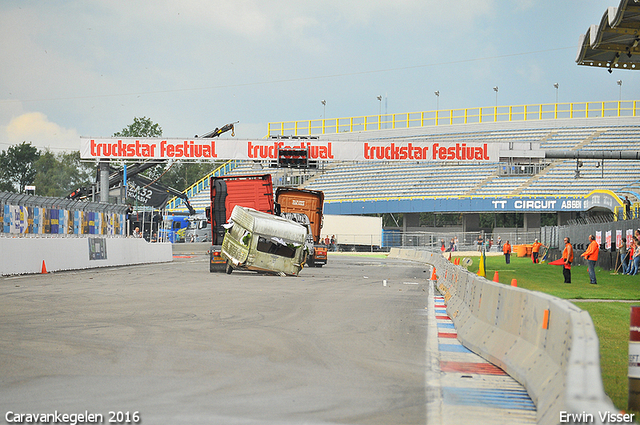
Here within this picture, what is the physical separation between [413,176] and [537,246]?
25632mm

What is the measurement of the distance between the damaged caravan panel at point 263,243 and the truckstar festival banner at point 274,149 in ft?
55.2

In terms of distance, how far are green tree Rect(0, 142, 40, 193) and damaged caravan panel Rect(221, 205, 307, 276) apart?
94858 millimetres

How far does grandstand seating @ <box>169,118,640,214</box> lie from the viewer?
6262 cm

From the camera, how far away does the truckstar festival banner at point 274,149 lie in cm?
4247

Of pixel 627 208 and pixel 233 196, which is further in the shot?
pixel 627 208

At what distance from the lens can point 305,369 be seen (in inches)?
307


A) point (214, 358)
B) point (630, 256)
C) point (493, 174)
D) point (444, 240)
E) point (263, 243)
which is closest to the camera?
point (214, 358)

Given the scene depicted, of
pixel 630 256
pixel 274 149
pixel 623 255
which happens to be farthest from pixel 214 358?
pixel 274 149

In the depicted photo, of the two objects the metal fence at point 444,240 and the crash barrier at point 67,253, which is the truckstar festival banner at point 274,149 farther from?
the metal fence at point 444,240

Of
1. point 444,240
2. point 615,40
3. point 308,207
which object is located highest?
point 615,40

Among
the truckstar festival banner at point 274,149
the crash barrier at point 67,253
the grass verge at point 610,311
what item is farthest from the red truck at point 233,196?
the truckstar festival banner at point 274,149

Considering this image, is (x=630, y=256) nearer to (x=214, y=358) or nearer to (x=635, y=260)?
(x=635, y=260)

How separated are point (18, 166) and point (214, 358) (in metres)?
114

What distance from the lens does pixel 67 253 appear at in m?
27.2
